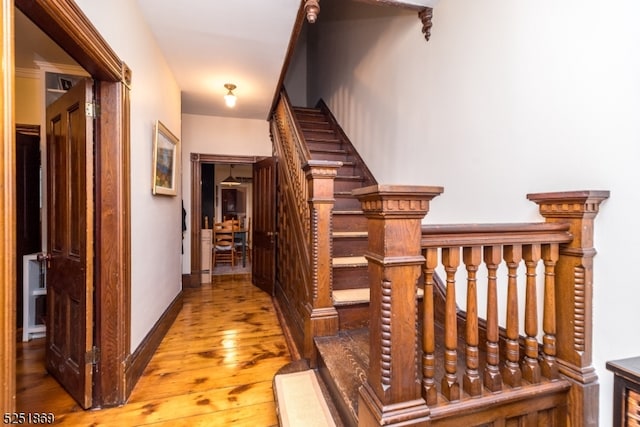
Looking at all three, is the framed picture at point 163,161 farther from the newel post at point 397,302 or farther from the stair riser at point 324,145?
the newel post at point 397,302

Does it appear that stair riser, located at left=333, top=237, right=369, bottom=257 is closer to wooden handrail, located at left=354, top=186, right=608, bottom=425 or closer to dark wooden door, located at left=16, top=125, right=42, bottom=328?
wooden handrail, located at left=354, top=186, right=608, bottom=425

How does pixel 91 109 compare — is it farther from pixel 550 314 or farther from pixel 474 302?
pixel 550 314

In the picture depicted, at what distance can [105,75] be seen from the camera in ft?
5.52

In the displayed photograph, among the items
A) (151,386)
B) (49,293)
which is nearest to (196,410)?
(151,386)

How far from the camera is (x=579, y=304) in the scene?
1188 mm

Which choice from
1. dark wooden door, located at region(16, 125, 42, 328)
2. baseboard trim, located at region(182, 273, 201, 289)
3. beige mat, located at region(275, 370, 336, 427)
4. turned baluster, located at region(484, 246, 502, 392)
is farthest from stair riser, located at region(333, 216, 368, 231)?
dark wooden door, located at region(16, 125, 42, 328)

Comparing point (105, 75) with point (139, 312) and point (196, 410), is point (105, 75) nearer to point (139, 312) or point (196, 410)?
point (139, 312)

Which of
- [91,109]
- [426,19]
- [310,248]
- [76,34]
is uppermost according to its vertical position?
[426,19]

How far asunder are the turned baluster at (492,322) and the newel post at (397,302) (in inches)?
12.9

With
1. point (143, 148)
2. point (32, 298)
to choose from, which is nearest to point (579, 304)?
point (143, 148)

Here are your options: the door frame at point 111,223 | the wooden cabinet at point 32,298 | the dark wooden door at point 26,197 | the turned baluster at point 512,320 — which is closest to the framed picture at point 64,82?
the dark wooden door at point 26,197

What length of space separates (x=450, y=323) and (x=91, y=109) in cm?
217

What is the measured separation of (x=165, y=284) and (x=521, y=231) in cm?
286

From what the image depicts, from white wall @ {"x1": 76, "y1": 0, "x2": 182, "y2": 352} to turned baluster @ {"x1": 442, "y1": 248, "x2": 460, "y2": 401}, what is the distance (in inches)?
74.7
